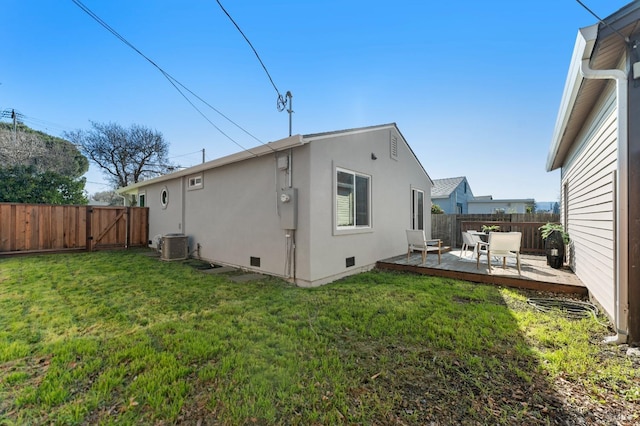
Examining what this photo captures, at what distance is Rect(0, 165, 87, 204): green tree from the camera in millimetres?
13820

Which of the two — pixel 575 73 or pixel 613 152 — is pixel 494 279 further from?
pixel 575 73

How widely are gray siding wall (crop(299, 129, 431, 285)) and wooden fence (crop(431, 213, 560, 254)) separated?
3.44 meters

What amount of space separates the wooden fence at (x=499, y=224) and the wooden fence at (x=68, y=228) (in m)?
12.6

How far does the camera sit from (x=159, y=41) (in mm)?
4723

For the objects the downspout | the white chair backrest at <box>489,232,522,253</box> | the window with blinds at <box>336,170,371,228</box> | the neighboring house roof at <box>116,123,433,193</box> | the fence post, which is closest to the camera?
the downspout

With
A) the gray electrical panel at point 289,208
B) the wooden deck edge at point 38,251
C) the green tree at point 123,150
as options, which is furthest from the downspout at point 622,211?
the green tree at point 123,150

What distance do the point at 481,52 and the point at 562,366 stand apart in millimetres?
6890

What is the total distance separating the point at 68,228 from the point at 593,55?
45.6ft

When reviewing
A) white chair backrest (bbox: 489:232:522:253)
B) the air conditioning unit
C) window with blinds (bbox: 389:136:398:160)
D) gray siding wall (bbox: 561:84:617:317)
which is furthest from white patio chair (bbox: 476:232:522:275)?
the air conditioning unit

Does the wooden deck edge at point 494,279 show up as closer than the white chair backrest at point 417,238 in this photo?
Yes

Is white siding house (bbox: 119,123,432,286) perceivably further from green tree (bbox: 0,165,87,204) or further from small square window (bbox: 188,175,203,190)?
green tree (bbox: 0,165,87,204)

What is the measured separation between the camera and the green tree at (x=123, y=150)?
19922mm

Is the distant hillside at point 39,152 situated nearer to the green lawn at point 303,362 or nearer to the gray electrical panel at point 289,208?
the green lawn at point 303,362

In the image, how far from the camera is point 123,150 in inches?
826
